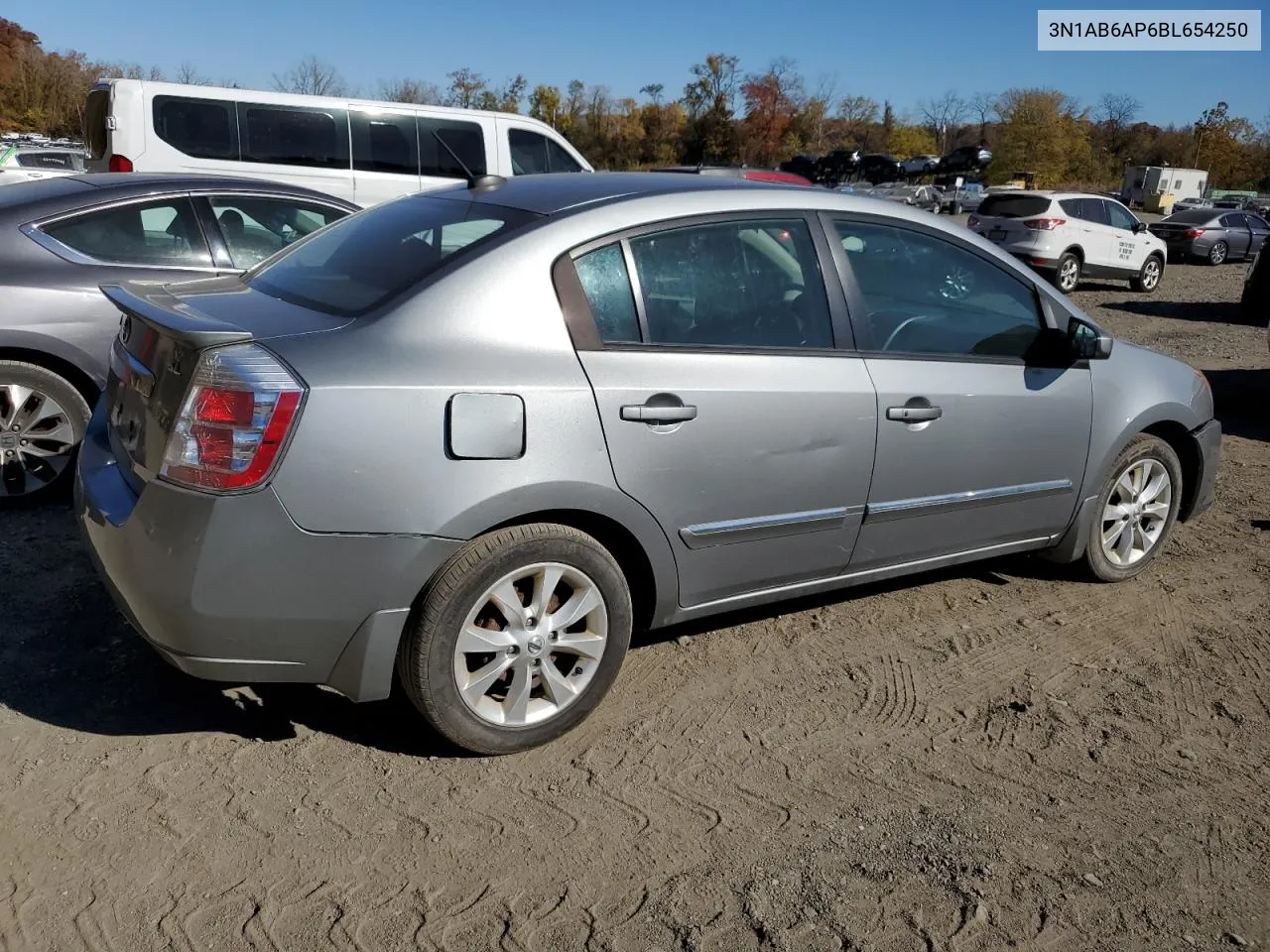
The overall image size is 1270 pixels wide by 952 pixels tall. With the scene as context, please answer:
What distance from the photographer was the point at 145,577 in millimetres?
2994

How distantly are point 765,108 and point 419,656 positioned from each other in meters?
74.5

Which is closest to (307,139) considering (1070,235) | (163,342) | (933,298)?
(933,298)

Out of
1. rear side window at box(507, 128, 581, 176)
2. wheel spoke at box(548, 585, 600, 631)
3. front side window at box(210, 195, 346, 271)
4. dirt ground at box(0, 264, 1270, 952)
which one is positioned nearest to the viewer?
dirt ground at box(0, 264, 1270, 952)

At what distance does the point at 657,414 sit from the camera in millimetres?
3400

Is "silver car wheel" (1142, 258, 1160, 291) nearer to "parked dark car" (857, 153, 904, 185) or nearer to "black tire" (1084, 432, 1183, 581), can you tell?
"parked dark car" (857, 153, 904, 185)

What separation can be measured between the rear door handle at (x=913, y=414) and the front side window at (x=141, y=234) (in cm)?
369

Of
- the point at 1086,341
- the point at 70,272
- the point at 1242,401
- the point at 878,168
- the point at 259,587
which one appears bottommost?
the point at 1242,401

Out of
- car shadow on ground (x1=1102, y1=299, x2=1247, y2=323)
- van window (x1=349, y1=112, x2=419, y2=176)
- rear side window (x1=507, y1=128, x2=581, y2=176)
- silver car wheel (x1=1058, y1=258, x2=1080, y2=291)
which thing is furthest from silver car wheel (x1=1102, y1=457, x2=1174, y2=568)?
silver car wheel (x1=1058, y1=258, x2=1080, y2=291)

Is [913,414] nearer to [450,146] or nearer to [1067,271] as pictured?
[450,146]

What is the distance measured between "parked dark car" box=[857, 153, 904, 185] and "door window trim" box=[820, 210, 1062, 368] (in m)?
26.2

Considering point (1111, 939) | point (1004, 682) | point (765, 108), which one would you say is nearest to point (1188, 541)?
point (1004, 682)

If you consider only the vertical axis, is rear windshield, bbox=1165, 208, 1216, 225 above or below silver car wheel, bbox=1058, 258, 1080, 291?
above

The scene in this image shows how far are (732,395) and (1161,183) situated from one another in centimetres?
5988

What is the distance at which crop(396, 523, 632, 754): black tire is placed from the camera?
310cm
